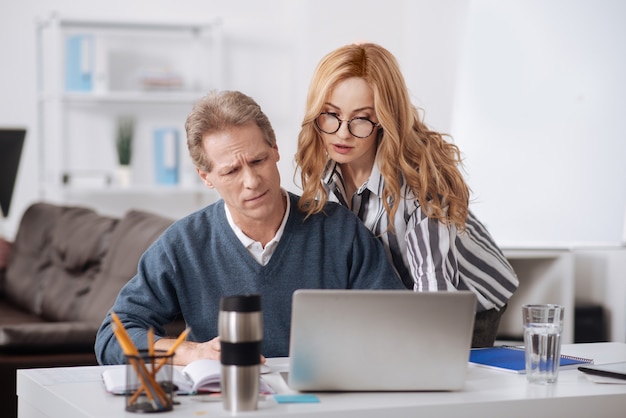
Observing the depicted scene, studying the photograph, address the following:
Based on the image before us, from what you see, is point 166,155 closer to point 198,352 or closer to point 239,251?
point 239,251

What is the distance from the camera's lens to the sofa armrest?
119 inches

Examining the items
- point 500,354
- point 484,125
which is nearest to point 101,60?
point 484,125

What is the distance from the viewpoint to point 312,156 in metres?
2.37

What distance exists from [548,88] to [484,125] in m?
0.36

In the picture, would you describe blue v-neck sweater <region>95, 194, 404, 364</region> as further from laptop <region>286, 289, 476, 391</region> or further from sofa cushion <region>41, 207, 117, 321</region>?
sofa cushion <region>41, 207, 117, 321</region>

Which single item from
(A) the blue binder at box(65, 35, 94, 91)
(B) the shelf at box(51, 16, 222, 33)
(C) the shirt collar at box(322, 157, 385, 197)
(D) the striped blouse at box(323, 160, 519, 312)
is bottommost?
(D) the striped blouse at box(323, 160, 519, 312)

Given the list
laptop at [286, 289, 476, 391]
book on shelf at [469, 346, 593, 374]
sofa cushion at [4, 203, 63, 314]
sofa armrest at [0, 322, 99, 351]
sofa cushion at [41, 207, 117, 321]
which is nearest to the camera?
laptop at [286, 289, 476, 391]

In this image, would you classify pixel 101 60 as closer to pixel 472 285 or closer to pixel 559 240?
pixel 559 240

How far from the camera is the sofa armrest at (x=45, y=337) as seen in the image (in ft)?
9.95

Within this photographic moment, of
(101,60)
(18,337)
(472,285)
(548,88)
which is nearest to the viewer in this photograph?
(472,285)

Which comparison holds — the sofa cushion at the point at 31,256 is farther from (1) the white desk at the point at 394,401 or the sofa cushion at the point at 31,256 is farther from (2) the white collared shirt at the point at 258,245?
(1) the white desk at the point at 394,401

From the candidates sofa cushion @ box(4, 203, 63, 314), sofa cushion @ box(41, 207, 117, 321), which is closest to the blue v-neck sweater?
sofa cushion @ box(41, 207, 117, 321)

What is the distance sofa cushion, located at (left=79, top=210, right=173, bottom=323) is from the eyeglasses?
1278 millimetres

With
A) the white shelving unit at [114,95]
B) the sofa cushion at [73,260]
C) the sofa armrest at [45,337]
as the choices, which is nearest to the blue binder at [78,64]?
the white shelving unit at [114,95]
